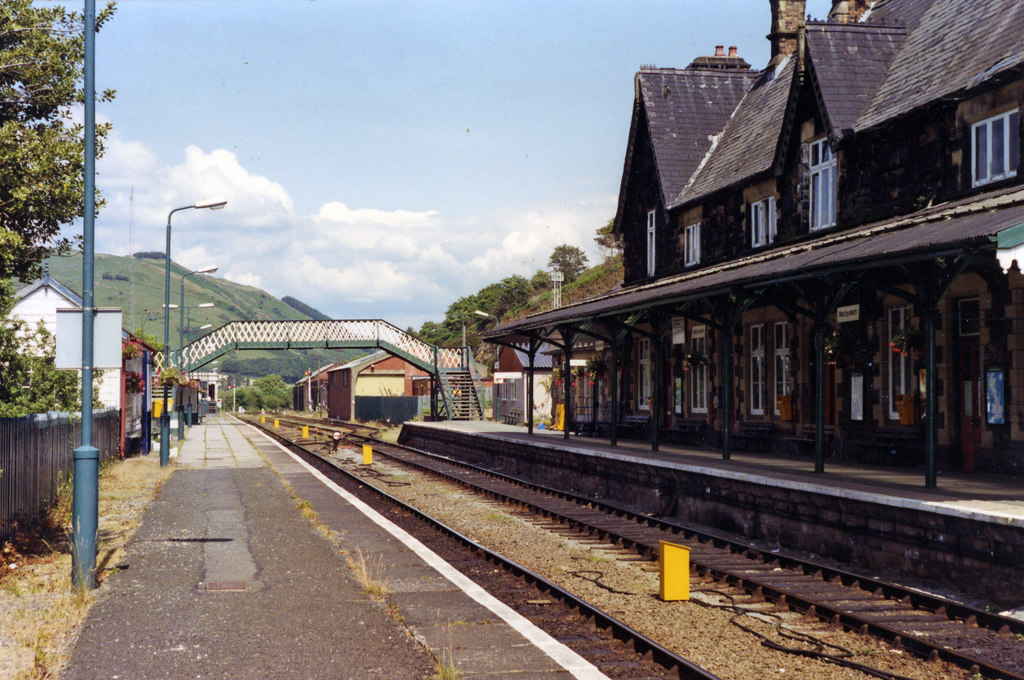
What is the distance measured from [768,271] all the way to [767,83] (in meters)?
13.7

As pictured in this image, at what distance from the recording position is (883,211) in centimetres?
1794

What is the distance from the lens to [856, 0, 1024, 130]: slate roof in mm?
15680

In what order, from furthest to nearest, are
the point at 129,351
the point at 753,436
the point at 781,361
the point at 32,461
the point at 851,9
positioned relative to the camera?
the point at 129,351, the point at 851,9, the point at 753,436, the point at 781,361, the point at 32,461

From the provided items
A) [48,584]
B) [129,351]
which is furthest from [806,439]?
[129,351]

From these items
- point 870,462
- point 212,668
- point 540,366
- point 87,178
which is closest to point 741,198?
point 870,462

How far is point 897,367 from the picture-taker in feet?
56.3

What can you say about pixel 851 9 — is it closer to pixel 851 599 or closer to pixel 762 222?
pixel 762 222

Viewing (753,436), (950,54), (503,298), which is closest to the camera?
(950,54)

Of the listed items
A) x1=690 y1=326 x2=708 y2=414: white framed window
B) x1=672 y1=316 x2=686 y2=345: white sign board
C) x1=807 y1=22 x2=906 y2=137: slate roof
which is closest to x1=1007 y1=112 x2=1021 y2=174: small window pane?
x1=807 y1=22 x2=906 y2=137: slate roof

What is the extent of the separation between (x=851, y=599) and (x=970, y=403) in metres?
6.75

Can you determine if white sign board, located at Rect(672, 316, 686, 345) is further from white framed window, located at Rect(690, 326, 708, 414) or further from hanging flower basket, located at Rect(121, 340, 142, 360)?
hanging flower basket, located at Rect(121, 340, 142, 360)

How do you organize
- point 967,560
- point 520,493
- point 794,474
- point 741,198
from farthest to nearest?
point 741,198 → point 520,493 → point 794,474 → point 967,560

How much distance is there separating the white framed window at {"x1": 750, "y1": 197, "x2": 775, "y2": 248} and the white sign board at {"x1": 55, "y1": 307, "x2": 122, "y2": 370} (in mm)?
15340

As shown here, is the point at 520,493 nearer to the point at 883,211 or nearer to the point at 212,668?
the point at 883,211
